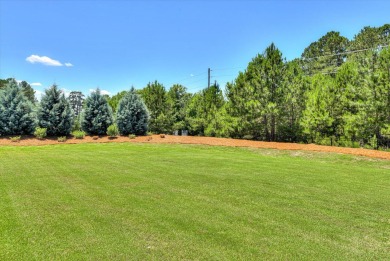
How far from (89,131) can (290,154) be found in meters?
16.4

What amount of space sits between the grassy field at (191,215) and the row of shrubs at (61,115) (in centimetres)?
1332

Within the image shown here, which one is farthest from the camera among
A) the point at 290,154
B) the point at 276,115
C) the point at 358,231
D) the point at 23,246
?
the point at 276,115

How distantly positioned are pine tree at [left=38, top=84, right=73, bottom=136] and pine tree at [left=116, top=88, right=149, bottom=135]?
157 inches

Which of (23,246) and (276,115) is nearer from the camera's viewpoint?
(23,246)

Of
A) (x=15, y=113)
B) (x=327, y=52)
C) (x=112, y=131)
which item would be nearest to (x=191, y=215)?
(x=112, y=131)

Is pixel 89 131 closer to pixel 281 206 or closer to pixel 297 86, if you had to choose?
pixel 297 86

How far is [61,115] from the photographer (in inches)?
865

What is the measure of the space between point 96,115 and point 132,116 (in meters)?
3.01

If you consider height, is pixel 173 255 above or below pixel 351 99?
below

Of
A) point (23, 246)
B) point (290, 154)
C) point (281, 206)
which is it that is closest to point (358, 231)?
point (281, 206)

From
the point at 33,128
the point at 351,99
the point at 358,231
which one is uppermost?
the point at 351,99

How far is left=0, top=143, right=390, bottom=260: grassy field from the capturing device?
13.0ft

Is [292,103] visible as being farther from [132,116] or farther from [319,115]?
[132,116]

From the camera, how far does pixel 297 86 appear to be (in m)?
21.4
